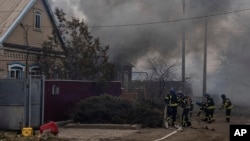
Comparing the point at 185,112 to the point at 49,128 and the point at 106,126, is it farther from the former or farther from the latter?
the point at 49,128

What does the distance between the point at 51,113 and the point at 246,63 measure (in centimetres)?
2322

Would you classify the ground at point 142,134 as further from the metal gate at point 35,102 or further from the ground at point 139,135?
the metal gate at point 35,102

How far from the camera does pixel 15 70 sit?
24703 mm

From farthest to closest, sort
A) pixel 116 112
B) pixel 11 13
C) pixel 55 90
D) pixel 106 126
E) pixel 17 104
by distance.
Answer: pixel 11 13, pixel 116 112, pixel 55 90, pixel 106 126, pixel 17 104

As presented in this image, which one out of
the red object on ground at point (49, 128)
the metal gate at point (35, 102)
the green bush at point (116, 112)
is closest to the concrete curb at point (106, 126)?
the green bush at point (116, 112)

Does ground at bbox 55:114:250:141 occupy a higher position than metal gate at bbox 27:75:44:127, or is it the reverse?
metal gate at bbox 27:75:44:127

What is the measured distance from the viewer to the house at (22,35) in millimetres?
23891

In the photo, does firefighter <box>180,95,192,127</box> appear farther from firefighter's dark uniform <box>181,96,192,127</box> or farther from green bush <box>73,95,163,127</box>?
green bush <box>73,95,163,127</box>

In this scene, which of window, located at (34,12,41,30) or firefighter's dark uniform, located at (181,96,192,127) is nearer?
firefighter's dark uniform, located at (181,96,192,127)

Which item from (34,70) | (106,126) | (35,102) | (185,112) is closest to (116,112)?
(106,126)

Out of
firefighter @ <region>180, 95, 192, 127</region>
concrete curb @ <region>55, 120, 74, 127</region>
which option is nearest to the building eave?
concrete curb @ <region>55, 120, 74, 127</region>

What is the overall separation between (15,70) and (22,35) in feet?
6.38

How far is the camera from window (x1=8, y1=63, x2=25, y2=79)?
79.5ft

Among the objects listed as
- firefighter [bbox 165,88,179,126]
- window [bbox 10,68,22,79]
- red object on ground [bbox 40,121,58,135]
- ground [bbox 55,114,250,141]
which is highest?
window [bbox 10,68,22,79]
